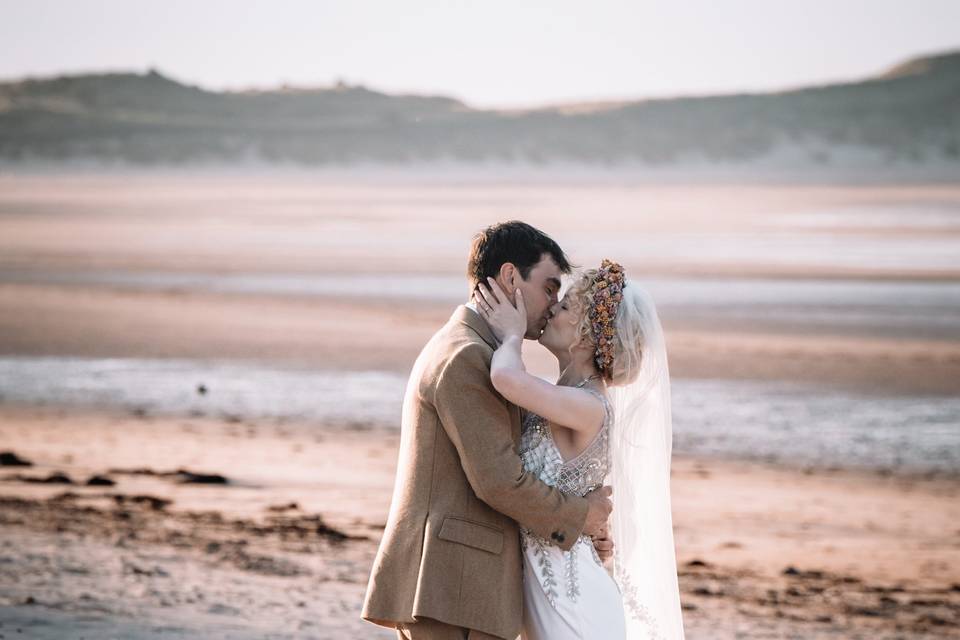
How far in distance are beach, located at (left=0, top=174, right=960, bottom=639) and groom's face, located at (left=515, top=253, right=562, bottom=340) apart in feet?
10.1

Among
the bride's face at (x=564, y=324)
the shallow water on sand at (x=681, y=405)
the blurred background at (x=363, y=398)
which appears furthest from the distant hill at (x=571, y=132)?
the bride's face at (x=564, y=324)

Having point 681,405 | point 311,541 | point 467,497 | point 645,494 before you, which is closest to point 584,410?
point 467,497

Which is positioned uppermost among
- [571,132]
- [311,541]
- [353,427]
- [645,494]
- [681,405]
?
[571,132]

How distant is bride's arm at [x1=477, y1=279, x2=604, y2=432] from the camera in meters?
3.74

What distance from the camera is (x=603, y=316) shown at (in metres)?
4.01

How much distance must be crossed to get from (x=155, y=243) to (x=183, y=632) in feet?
93.0

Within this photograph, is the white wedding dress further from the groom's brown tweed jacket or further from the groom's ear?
the groom's ear

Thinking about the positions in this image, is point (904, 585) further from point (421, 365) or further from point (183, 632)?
point (421, 365)

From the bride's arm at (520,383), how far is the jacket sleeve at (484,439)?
2.3 inches

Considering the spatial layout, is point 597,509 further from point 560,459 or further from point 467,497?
point 467,497

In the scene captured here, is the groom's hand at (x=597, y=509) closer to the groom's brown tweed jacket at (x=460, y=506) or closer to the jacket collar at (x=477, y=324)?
the groom's brown tweed jacket at (x=460, y=506)

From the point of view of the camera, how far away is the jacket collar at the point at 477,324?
3.93 m

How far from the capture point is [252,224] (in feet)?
133

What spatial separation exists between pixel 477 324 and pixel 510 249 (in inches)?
9.0
